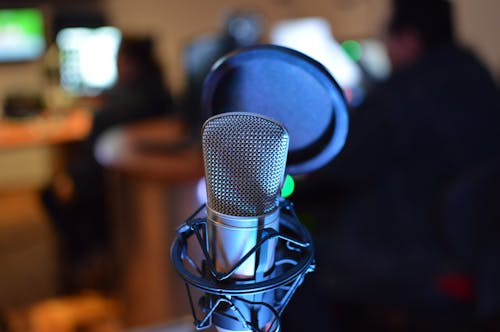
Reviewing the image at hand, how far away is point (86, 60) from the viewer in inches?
154

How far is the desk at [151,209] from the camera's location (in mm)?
1880

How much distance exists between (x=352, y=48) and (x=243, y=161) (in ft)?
9.94

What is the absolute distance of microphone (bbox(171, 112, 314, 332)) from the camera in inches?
15.2

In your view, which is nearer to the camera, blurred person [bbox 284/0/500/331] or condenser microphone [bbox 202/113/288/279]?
condenser microphone [bbox 202/113/288/279]

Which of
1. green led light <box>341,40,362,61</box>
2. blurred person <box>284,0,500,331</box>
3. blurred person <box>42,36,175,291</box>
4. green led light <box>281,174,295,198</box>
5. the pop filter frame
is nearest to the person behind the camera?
the pop filter frame

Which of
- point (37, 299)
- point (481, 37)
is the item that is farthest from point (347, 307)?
point (481, 37)

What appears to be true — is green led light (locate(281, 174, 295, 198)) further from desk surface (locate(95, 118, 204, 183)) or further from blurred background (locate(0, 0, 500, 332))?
desk surface (locate(95, 118, 204, 183))

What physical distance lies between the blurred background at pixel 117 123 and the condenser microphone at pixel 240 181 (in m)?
0.81

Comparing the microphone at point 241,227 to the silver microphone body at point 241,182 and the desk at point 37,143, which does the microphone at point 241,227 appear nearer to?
the silver microphone body at point 241,182

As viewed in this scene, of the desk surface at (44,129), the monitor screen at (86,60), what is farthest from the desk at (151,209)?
the monitor screen at (86,60)

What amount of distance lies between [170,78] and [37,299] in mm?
2443

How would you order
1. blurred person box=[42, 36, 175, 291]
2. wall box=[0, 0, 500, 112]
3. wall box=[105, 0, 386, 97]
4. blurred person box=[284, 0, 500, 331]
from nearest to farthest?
1. blurred person box=[284, 0, 500, 331]
2. blurred person box=[42, 36, 175, 291]
3. wall box=[0, 0, 500, 112]
4. wall box=[105, 0, 386, 97]

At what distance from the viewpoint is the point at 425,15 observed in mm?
1919

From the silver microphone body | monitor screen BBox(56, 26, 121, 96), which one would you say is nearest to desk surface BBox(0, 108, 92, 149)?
monitor screen BBox(56, 26, 121, 96)
